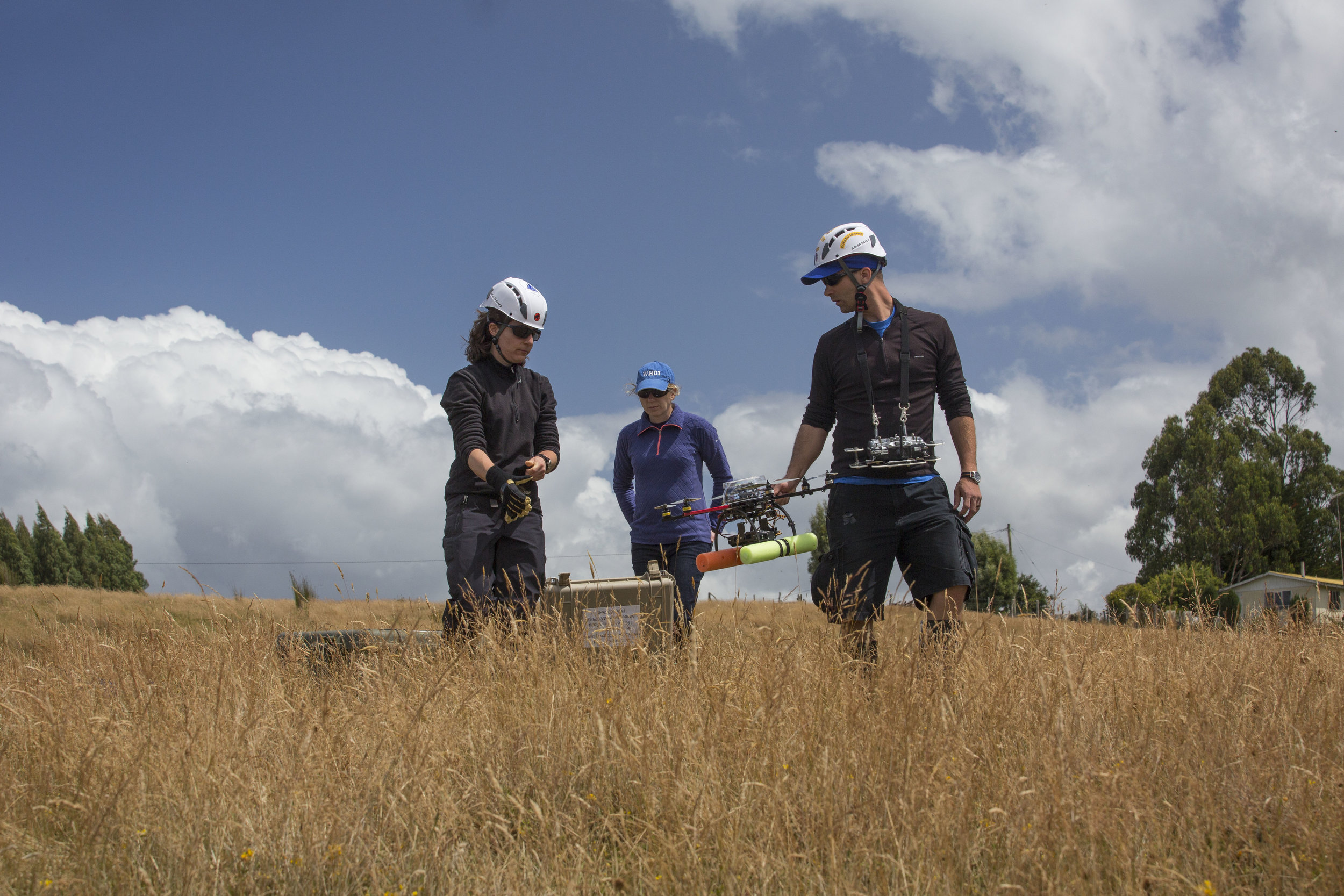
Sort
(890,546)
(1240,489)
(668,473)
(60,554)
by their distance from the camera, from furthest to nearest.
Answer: (60,554) → (1240,489) → (668,473) → (890,546)

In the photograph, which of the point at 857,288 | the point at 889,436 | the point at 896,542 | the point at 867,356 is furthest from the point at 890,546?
the point at 857,288

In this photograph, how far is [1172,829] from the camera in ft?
8.60

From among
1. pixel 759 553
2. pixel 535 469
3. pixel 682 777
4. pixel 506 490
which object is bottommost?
pixel 682 777

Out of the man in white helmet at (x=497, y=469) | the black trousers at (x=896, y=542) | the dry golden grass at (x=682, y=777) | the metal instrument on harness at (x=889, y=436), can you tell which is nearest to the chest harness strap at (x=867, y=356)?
the metal instrument on harness at (x=889, y=436)

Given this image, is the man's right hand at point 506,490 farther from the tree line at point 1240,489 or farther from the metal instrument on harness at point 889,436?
the tree line at point 1240,489

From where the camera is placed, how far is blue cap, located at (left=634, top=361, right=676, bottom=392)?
20.9ft

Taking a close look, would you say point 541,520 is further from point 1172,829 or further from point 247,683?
point 1172,829

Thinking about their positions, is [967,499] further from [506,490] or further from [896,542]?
[506,490]

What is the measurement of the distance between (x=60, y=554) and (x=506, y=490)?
57.6 m

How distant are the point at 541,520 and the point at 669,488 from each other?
1.55 metres

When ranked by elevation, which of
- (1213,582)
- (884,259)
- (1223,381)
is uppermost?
(1223,381)

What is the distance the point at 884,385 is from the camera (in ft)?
14.2

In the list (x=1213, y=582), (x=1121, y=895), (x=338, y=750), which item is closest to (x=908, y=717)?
(x=1121, y=895)

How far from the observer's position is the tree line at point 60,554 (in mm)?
49219
